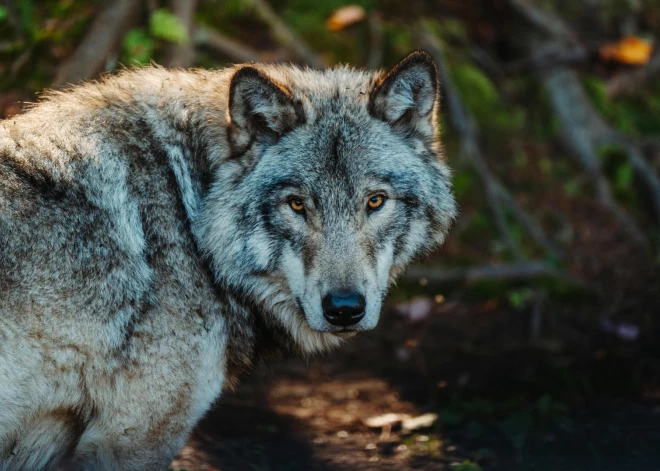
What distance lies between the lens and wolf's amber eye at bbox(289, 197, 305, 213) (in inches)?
145

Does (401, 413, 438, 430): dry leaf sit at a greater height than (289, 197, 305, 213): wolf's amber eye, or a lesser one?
lesser

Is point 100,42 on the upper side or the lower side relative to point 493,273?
upper

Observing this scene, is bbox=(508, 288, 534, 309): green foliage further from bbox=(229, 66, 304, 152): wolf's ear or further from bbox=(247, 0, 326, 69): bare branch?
bbox=(229, 66, 304, 152): wolf's ear

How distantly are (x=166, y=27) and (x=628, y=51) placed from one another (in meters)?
4.89

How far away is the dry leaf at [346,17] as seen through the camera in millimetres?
7750

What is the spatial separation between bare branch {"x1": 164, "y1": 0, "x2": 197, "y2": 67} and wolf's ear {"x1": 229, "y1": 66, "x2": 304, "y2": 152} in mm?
2909

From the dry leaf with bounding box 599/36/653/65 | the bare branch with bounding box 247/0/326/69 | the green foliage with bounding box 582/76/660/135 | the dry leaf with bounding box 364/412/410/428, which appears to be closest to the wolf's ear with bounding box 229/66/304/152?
the dry leaf with bounding box 364/412/410/428

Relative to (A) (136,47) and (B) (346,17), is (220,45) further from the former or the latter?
(B) (346,17)

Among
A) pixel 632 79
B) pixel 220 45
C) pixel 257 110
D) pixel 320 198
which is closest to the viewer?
pixel 320 198

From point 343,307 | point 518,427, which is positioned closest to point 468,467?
point 518,427

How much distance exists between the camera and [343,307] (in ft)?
11.3

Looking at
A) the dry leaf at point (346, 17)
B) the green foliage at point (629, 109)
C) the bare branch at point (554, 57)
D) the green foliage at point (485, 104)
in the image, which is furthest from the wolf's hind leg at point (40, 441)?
the green foliage at point (629, 109)

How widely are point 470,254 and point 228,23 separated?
3698mm

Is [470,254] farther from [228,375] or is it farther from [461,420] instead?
[228,375]
